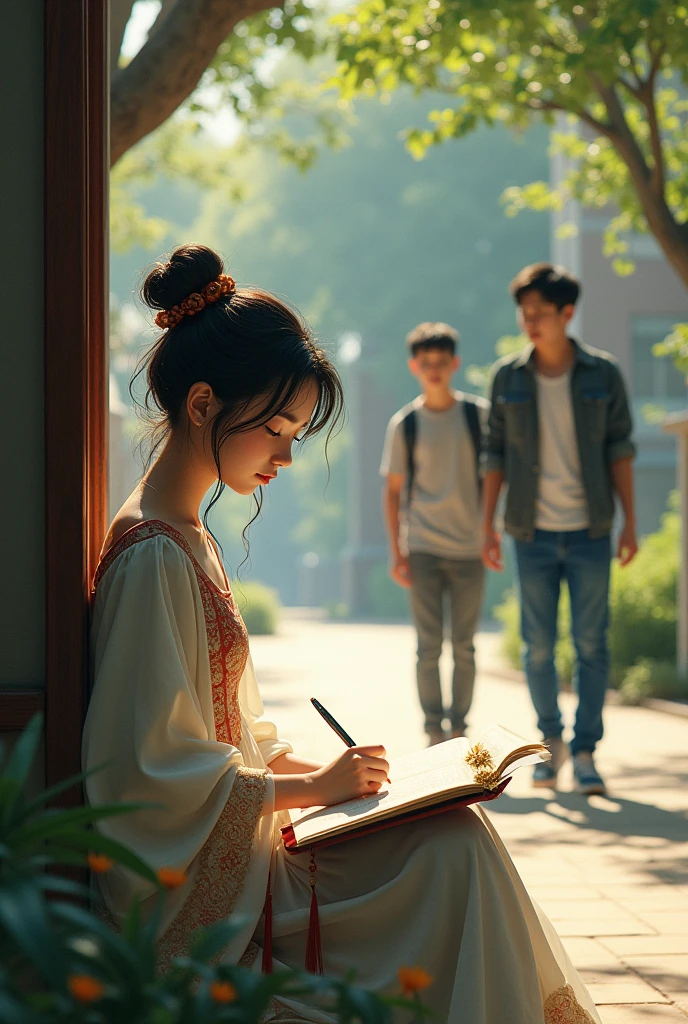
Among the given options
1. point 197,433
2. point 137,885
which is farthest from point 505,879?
point 197,433

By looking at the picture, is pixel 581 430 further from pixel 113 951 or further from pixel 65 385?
pixel 113 951

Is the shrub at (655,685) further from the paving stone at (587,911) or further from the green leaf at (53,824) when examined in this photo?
the green leaf at (53,824)

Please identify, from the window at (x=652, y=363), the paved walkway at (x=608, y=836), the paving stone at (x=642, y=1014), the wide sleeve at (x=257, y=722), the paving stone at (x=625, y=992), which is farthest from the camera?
the window at (x=652, y=363)

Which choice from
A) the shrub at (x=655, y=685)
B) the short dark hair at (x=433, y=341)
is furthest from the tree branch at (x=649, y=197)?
the shrub at (x=655, y=685)

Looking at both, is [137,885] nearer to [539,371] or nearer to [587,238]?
[539,371]

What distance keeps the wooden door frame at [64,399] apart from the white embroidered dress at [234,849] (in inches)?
2.6

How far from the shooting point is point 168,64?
5918 millimetres

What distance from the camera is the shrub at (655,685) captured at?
1013cm

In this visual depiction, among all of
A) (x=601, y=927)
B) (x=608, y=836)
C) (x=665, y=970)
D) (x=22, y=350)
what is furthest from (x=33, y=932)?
(x=608, y=836)

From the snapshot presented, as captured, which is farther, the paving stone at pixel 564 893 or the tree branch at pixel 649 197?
the tree branch at pixel 649 197

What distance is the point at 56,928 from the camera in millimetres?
1218

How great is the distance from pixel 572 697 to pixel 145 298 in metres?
9.20

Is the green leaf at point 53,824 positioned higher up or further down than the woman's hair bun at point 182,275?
further down

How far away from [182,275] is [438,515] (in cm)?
428
